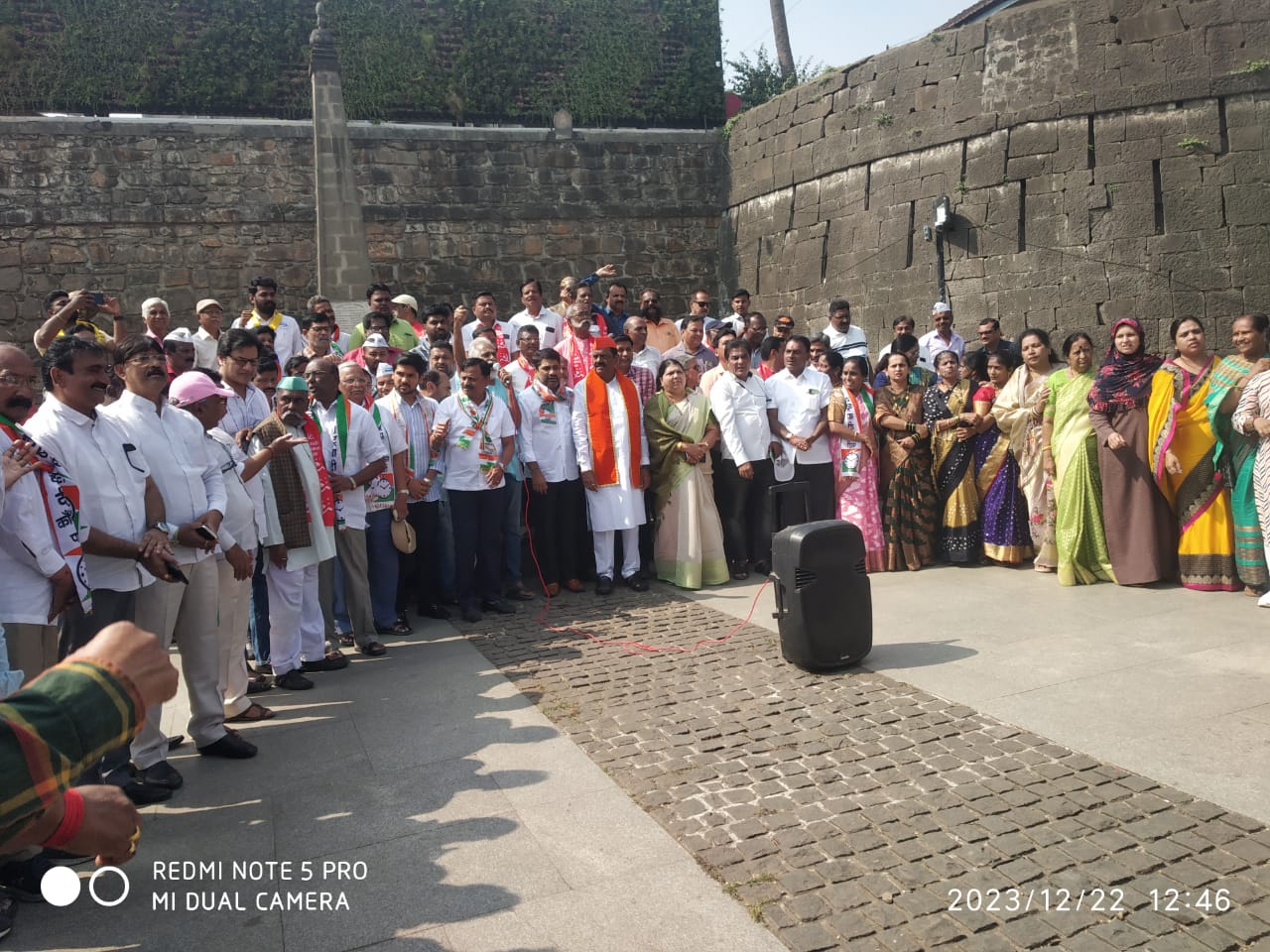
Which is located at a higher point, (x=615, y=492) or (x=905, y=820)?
(x=615, y=492)

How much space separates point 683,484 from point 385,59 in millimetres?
10880

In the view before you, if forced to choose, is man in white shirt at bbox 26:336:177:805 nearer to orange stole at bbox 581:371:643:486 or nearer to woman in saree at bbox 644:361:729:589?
orange stole at bbox 581:371:643:486

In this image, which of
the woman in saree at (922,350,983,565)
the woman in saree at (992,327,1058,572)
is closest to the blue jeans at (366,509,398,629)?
the woman in saree at (922,350,983,565)

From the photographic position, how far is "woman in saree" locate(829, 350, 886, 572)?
300 inches

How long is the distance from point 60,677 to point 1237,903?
308 cm

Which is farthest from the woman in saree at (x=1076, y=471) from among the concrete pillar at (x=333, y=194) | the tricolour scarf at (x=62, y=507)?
the concrete pillar at (x=333, y=194)

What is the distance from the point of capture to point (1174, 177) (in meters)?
10.7

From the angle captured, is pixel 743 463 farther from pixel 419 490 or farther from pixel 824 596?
pixel 824 596

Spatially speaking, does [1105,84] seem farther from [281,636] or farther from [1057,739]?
[281,636]

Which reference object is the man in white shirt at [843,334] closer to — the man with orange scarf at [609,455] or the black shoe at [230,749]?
the man with orange scarf at [609,455]

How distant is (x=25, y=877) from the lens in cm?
325

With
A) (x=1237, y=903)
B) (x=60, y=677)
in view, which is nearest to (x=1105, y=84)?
(x=1237, y=903)

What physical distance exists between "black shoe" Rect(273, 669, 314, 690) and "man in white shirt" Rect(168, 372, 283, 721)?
0.32 meters

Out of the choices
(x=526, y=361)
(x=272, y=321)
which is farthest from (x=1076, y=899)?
(x=272, y=321)
